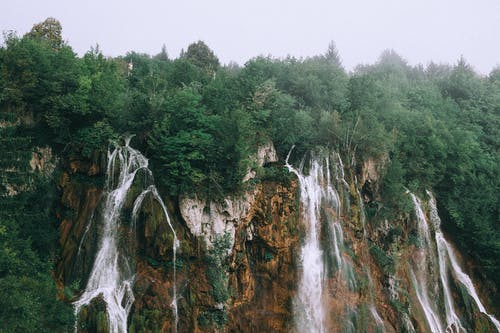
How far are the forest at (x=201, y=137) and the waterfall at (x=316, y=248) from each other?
1.69 meters

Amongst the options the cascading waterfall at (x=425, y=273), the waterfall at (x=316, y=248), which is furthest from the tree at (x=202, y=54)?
the cascading waterfall at (x=425, y=273)

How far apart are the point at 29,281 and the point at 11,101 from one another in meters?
10.1

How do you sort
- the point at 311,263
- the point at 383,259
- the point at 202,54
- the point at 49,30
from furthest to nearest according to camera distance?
1. the point at 202,54
2. the point at 49,30
3. the point at 383,259
4. the point at 311,263

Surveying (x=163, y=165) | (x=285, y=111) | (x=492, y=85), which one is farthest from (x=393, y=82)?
(x=163, y=165)

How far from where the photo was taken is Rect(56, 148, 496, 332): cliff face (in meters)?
18.4

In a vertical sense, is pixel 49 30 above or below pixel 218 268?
above

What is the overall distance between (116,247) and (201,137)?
257 inches

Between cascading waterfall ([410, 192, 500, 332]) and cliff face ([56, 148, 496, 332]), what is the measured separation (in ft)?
0.61

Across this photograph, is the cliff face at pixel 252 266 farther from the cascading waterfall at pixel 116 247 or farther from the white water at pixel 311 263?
the cascading waterfall at pixel 116 247

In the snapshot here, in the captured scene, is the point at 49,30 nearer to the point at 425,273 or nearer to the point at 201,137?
the point at 201,137

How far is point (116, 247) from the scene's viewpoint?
18.5m

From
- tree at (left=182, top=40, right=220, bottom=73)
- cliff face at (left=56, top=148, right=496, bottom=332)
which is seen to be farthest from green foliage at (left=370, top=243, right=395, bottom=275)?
tree at (left=182, top=40, right=220, bottom=73)

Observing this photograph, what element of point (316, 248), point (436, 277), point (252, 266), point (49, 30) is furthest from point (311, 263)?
point (49, 30)

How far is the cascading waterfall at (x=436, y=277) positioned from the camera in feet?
78.3
